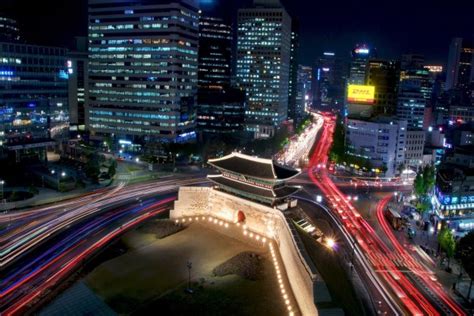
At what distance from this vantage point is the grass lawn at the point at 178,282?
3984 centimetres

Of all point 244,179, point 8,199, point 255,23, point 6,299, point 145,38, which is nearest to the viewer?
point 6,299

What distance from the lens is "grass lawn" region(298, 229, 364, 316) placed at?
3834 centimetres

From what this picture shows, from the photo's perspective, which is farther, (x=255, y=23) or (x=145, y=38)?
(x=255, y=23)

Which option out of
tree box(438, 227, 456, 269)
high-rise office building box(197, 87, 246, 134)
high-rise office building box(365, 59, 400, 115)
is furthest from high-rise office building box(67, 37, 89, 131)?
tree box(438, 227, 456, 269)

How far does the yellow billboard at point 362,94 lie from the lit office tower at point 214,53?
70147 mm

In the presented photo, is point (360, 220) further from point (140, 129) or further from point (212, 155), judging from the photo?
point (140, 129)

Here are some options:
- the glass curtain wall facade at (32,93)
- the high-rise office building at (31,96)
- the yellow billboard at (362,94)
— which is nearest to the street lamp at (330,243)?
the high-rise office building at (31,96)

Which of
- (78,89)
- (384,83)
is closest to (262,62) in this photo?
(384,83)

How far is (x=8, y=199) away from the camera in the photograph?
69.2 m

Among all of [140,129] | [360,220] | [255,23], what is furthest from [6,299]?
[255,23]

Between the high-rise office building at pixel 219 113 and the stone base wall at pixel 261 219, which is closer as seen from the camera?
the stone base wall at pixel 261 219

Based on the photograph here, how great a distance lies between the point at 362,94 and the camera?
125m

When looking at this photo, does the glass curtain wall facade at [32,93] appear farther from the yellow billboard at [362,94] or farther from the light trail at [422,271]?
the yellow billboard at [362,94]

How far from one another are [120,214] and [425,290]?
42610 mm
